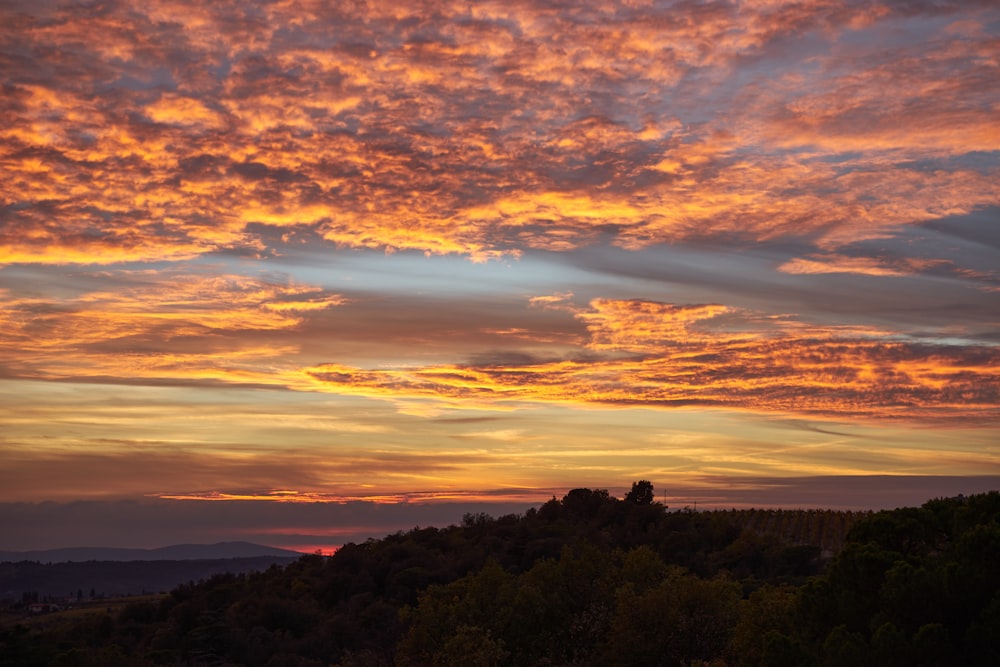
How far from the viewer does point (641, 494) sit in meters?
158

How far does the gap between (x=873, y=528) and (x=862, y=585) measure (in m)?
3.16

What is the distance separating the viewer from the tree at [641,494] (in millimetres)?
155375

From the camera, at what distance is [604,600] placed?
6481 centimetres

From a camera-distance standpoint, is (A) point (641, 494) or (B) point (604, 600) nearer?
(B) point (604, 600)

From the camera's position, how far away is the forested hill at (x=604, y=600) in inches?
1400

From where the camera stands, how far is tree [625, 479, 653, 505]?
15538 centimetres

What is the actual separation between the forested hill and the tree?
0.59 meters

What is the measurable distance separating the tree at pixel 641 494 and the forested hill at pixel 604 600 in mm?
594

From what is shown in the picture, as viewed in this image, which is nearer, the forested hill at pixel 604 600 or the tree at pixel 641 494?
the forested hill at pixel 604 600

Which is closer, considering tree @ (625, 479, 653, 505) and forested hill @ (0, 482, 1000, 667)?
forested hill @ (0, 482, 1000, 667)

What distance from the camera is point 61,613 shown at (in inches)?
5866

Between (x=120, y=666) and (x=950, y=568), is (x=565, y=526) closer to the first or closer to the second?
(x=120, y=666)

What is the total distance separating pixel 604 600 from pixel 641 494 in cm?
9474

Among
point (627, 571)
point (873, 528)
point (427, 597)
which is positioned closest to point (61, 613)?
point (427, 597)
